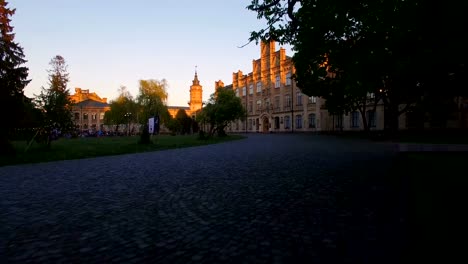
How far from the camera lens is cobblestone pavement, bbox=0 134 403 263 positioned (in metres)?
2.94

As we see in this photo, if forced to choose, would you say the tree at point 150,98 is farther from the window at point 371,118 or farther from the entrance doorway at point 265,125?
the window at point 371,118

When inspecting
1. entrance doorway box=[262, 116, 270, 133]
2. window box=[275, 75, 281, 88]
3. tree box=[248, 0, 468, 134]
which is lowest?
entrance doorway box=[262, 116, 270, 133]

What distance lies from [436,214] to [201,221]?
10.5 ft

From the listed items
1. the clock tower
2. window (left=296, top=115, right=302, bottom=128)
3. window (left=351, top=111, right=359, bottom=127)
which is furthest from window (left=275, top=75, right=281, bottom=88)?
the clock tower

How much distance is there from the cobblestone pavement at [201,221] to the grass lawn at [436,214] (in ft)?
0.80

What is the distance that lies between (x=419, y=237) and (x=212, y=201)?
10.3 feet

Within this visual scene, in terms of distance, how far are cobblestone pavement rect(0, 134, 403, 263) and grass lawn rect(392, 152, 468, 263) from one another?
24cm

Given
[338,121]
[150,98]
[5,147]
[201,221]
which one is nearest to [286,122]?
[338,121]

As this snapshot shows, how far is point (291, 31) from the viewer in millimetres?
10320

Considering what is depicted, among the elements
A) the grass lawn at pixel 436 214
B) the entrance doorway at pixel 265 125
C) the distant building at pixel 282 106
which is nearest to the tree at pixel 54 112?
the grass lawn at pixel 436 214

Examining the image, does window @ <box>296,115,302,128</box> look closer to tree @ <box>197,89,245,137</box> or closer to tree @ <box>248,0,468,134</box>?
tree @ <box>197,89,245,137</box>

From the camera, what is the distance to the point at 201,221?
398cm

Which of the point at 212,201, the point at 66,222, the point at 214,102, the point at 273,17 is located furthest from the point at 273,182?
the point at 214,102

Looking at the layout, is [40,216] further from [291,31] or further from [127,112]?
[127,112]
